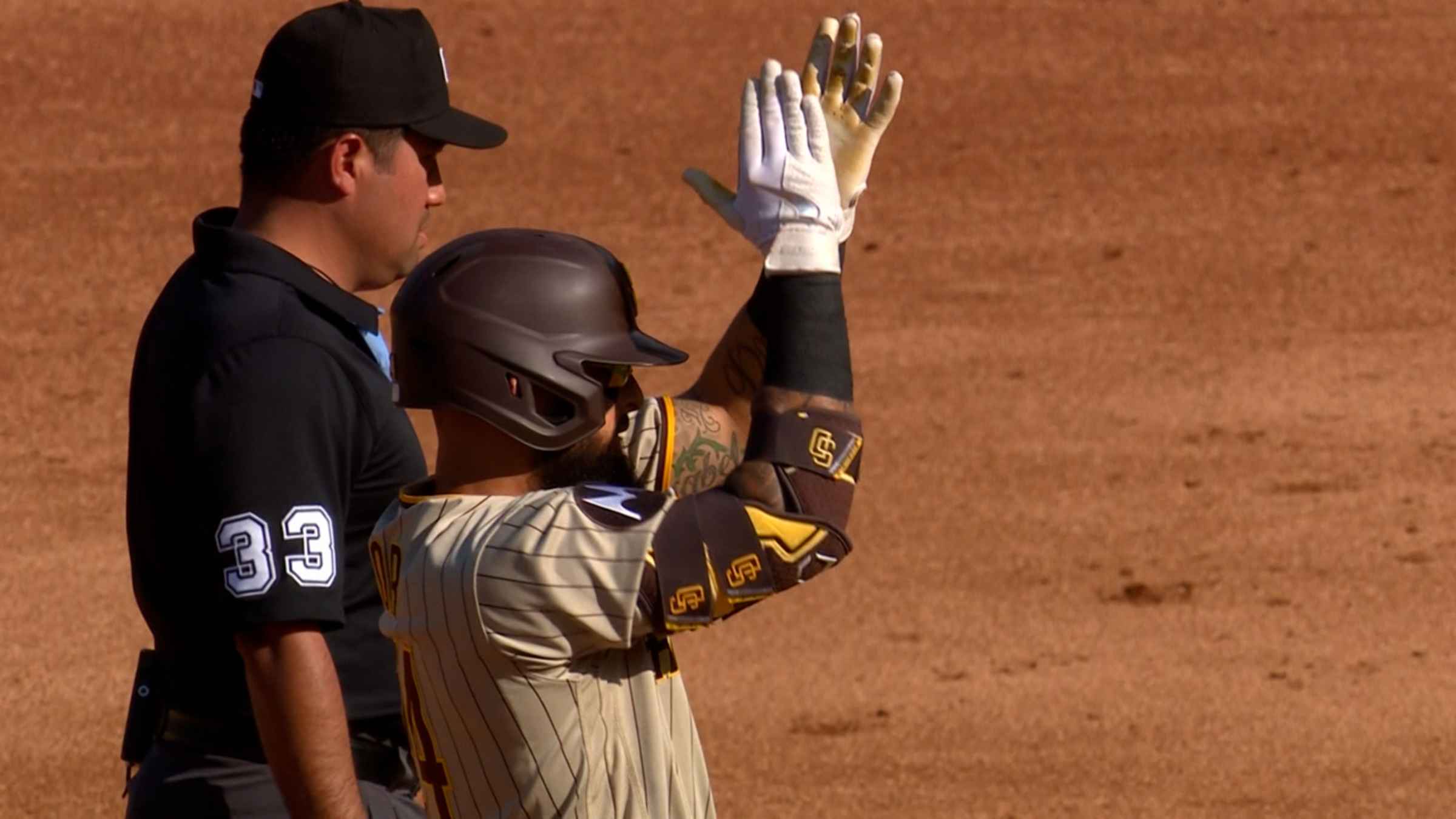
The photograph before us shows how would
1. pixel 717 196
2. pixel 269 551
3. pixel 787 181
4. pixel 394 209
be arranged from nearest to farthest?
pixel 787 181
pixel 269 551
pixel 717 196
pixel 394 209

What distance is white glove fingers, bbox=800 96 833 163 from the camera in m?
2.80

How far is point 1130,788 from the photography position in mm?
6590

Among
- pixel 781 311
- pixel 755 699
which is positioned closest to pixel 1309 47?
pixel 755 699

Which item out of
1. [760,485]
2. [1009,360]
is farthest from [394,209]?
[1009,360]

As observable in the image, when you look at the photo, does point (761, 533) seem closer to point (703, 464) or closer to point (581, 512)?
point (581, 512)

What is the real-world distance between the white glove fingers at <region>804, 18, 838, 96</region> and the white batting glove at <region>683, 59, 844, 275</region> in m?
0.08

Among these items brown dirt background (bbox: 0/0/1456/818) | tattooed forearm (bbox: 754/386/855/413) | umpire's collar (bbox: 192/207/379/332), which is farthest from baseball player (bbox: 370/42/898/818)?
brown dirt background (bbox: 0/0/1456/818)

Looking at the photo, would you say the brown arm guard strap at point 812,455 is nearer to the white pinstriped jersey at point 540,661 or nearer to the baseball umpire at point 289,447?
the white pinstriped jersey at point 540,661

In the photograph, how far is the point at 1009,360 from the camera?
1041cm

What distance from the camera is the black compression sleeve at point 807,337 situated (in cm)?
269

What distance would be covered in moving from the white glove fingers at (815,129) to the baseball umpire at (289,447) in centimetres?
69

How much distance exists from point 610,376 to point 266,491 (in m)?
0.52

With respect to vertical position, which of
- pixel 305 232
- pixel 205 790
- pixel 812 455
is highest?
pixel 305 232

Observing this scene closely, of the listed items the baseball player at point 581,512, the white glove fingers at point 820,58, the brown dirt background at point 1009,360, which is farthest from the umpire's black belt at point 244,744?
the brown dirt background at point 1009,360
